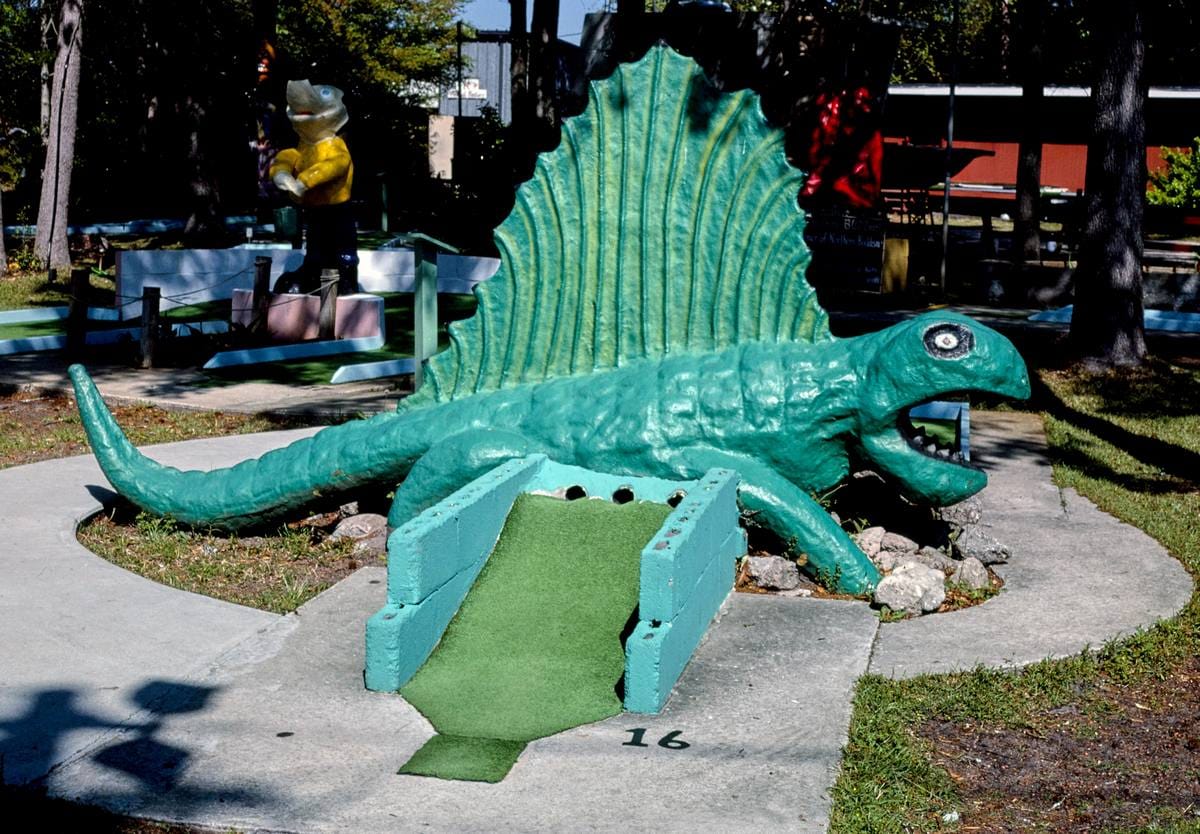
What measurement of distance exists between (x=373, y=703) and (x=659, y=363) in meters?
2.39

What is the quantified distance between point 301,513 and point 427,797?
3.16m

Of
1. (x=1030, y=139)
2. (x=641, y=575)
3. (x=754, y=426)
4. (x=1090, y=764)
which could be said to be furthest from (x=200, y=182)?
(x=1090, y=764)

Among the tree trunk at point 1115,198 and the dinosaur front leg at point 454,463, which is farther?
the tree trunk at point 1115,198

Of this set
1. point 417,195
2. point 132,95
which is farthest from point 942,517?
point 132,95

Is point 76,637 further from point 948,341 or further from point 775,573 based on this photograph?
point 948,341

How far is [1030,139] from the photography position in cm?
1997

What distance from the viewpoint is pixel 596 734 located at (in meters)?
4.65

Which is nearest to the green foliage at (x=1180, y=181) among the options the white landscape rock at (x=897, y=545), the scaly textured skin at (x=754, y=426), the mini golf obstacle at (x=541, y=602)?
the white landscape rock at (x=897, y=545)

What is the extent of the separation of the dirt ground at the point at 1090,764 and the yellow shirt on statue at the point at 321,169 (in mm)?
10134

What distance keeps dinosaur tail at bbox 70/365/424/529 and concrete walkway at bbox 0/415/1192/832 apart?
51 cm

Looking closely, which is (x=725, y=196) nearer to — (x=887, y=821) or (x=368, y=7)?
(x=887, y=821)

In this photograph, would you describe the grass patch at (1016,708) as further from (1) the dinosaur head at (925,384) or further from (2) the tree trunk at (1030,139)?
(2) the tree trunk at (1030,139)

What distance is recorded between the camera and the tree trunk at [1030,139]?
62.0ft

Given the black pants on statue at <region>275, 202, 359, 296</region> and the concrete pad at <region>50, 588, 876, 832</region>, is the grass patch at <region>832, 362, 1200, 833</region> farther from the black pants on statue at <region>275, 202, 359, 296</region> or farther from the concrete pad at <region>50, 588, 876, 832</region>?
the black pants on statue at <region>275, 202, 359, 296</region>
